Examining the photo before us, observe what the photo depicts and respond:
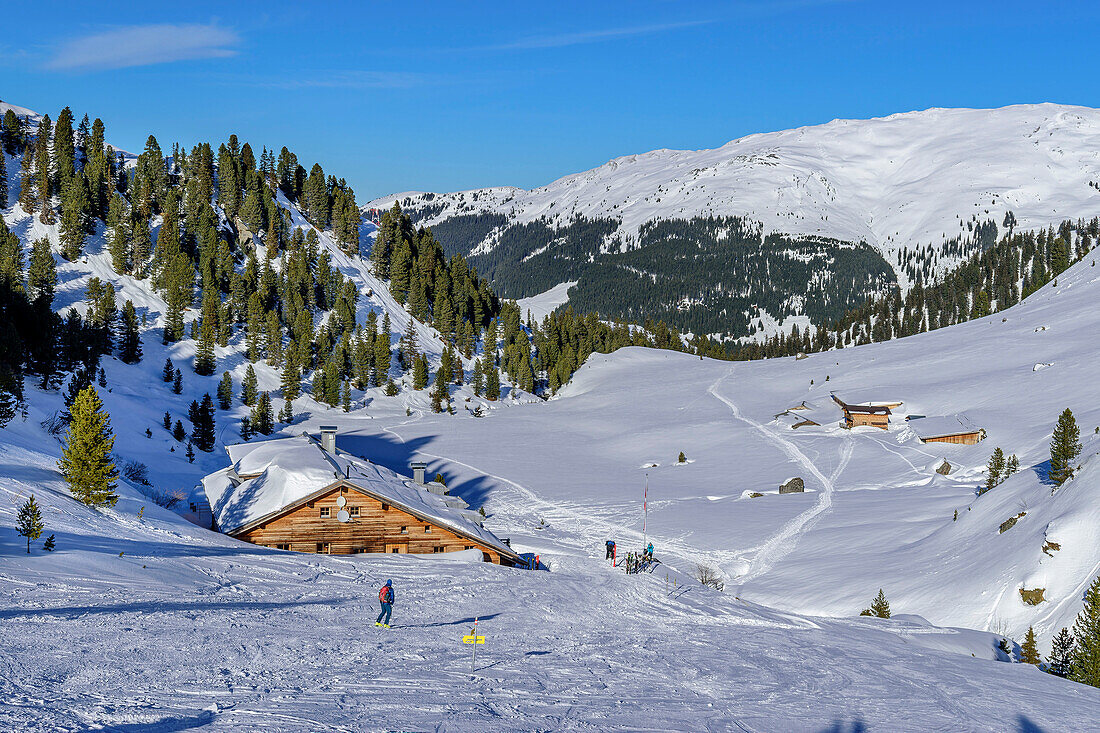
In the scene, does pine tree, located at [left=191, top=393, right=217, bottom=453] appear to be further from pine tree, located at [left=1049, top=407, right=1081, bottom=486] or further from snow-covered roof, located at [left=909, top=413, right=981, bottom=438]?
snow-covered roof, located at [left=909, top=413, right=981, bottom=438]

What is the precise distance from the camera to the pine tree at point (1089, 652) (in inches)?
870

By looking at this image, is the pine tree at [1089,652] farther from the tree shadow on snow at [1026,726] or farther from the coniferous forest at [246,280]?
the coniferous forest at [246,280]

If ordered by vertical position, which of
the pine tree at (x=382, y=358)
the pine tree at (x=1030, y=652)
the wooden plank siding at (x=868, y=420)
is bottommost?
the pine tree at (x=1030, y=652)

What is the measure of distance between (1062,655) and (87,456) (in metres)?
30.7

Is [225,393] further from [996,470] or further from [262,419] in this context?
[996,470]

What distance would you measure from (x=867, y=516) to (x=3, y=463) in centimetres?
4390

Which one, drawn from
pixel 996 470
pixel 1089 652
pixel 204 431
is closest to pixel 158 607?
→ pixel 1089 652

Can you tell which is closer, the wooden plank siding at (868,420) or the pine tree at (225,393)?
the wooden plank siding at (868,420)

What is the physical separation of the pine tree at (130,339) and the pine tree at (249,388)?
10.8 meters

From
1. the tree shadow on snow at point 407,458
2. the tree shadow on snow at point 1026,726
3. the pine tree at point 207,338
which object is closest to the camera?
the tree shadow on snow at point 1026,726

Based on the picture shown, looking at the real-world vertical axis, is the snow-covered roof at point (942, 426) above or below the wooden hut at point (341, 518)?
above

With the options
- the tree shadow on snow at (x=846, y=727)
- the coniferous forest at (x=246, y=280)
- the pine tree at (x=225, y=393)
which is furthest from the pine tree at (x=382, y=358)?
the tree shadow on snow at (x=846, y=727)

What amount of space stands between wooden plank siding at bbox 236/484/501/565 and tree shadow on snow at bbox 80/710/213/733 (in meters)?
22.5

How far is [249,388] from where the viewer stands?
286 feet
